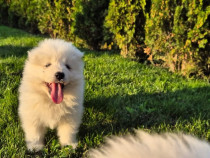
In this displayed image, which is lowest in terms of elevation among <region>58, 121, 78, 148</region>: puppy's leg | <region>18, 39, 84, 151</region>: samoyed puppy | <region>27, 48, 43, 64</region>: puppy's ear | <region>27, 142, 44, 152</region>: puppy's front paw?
<region>27, 142, 44, 152</region>: puppy's front paw

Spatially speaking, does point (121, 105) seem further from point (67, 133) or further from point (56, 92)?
point (56, 92)

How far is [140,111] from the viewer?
3.12 m

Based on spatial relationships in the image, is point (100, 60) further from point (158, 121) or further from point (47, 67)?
point (47, 67)

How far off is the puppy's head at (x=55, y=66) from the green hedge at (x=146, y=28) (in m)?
2.81

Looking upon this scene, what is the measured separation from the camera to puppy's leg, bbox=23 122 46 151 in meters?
2.23

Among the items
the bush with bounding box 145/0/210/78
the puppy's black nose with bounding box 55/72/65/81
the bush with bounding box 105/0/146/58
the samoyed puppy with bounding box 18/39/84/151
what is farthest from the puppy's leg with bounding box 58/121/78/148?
the bush with bounding box 105/0/146/58

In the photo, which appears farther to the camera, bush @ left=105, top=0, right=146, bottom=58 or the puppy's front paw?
bush @ left=105, top=0, right=146, bottom=58

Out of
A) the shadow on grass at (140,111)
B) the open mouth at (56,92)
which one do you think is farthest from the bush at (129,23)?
the open mouth at (56,92)

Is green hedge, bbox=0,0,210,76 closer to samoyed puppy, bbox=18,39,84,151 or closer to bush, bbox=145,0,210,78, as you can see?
bush, bbox=145,0,210,78

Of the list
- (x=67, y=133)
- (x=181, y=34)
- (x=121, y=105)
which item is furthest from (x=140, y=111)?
(x=181, y=34)

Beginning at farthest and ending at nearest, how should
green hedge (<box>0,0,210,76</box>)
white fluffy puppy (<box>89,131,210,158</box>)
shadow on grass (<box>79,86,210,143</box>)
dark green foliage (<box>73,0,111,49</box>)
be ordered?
dark green foliage (<box>73,0,111,49</box>) < green hedge (<box>0,0,210,76</box>) < shadow on grass (<box>79,86,210,143</box>) < white fluffy puppy (<box>89,131,210,158</box>)

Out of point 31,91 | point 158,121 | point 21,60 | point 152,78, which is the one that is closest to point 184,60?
point 152,78

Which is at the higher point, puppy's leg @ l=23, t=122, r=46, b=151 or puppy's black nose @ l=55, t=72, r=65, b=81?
puppy's black nose @ l=55, t=72, r=65, b=81

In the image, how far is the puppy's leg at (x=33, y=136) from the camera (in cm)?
223
